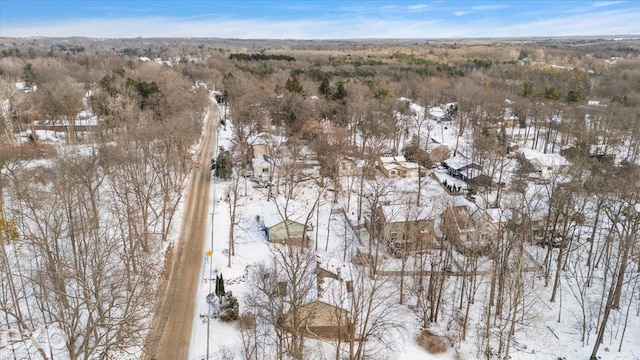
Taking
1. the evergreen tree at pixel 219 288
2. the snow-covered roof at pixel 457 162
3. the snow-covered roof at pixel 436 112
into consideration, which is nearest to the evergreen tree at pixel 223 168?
the evergreen tree at pixel 219 288

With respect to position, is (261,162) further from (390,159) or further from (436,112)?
(436,112)

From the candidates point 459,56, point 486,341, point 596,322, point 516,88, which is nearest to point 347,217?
point 486,341

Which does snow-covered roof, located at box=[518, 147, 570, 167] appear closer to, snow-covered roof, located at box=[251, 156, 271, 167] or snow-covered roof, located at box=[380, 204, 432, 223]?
snow-covered roof, located at box=[380, 204, 432, 223]

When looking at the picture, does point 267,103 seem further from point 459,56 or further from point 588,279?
point 459,56

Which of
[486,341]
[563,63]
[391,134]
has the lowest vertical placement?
[486,341]

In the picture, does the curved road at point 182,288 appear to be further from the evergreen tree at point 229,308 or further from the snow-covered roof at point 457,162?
the snow-covered roof at point 457,162
